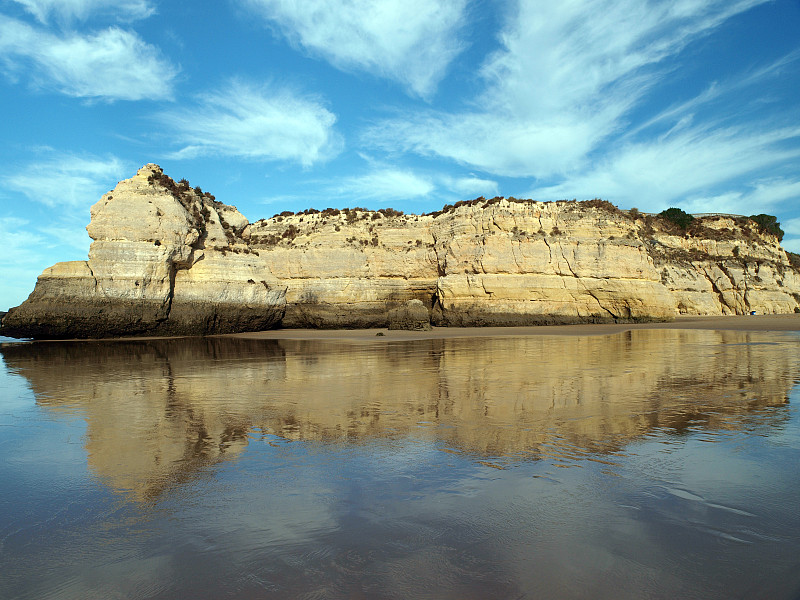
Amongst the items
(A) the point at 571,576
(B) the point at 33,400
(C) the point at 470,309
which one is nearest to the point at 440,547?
(A) the point at 571,576

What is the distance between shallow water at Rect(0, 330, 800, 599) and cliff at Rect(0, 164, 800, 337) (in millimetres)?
20663

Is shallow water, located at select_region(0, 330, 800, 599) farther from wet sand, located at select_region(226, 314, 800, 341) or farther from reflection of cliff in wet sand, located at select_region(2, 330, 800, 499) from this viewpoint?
wet sand, located at select_region(226, 314, 800, 341)

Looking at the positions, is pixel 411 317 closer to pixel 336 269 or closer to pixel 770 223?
pixel 336 269

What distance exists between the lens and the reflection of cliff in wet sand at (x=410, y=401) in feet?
16.3

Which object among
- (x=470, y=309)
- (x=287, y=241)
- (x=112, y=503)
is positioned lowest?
(x=112, y=503)

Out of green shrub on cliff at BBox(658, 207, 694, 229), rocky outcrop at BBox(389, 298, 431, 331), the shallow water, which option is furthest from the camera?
green shrub on cliff at BBox(658, 207, 694, 229)

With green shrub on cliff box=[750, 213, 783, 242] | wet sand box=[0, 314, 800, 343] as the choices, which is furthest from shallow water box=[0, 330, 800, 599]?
green shrub on cliff box=[750, 213, 783, 242]

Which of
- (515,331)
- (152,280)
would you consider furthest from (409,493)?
(152,280)

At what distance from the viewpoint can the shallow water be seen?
2498 mm

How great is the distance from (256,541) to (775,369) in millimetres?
10789

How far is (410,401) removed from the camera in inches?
285

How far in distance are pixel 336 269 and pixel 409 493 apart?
28.6 metres

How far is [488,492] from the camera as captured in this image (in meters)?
3.59

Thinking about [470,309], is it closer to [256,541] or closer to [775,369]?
[775,369]
